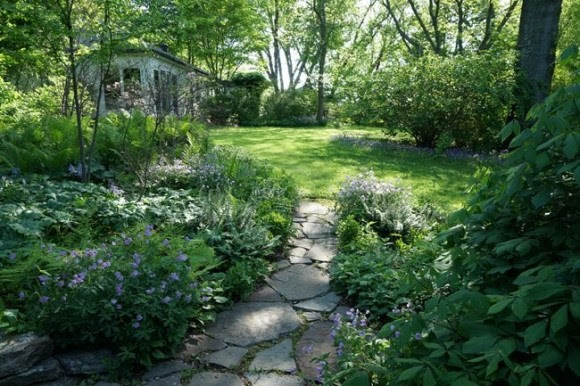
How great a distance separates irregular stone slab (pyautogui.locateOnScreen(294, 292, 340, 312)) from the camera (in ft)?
12.2

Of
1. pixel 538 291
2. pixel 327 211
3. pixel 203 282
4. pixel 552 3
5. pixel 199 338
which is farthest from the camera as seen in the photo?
pixel 552 3

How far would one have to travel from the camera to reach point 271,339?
10.6ft

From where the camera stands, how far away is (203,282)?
11.5 feet

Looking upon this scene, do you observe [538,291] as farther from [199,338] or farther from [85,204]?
[85,204]

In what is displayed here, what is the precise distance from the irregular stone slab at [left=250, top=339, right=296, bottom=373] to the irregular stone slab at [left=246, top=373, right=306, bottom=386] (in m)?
0.06

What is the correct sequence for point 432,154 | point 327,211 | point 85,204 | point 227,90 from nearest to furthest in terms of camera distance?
1. point 85,204
2. point 327,211
3. point 432,154
4. point 227,90

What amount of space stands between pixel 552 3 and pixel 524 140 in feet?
34.0

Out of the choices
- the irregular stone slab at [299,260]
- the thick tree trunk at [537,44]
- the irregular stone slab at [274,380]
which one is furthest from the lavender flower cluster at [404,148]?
the irregular stone slab at [274,380]

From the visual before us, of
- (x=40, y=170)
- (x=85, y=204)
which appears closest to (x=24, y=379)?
(x=85, y=204)

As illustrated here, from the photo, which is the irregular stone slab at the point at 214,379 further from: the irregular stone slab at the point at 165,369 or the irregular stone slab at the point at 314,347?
the irregular stone slab at the point at 314,347

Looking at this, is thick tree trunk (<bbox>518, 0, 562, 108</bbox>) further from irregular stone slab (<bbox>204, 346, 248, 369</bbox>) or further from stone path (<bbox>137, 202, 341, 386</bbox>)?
irregular stone slab (<bbox>204, 346, 248, 369</bbox>)

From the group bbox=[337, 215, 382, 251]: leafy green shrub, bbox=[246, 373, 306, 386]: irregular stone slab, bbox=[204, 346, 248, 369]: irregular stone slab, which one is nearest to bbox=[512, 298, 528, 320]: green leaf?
bbox=[246, 373, 306, 386]: irregular stone slab

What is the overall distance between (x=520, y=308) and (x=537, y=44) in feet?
36.3

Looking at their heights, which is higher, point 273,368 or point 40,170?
point 40,170
